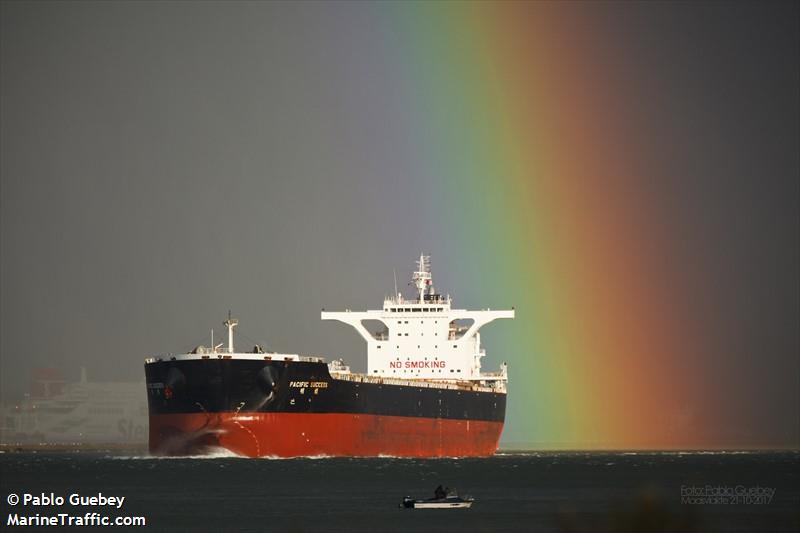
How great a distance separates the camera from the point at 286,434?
62.7 meters

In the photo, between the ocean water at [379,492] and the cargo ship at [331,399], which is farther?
the cargo ship at [331,399]

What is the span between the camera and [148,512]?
40.6 m

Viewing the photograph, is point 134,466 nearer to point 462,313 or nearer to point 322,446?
point 322,446

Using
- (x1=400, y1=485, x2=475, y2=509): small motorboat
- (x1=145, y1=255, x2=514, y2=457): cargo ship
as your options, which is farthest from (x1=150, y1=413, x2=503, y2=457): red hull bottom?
(x1=400, y1=485, x2=475, y2=509): small motorboat

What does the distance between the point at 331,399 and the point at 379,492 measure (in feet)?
55.5

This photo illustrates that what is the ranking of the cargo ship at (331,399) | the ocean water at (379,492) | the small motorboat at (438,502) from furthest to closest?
1. the cargo ship at (331,399)
2. the small motorboat at (438,502)
3. the ocean water at (379,492)

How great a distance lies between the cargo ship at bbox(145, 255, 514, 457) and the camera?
61.4 m

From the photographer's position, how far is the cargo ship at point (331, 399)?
6138cm

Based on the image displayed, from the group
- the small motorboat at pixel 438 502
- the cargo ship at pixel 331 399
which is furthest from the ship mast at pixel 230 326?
the small motorboat at pixel 438 502

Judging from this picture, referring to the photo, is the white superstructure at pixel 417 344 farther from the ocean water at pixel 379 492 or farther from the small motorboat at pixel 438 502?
the small motorboat at pixel 438 502

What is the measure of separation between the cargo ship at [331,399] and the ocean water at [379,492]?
1.32 meters

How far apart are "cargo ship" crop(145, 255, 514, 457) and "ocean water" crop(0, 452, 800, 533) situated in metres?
1.32

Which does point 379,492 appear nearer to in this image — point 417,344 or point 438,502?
point 438,502

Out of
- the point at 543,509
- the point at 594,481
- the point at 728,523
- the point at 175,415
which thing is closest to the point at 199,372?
the point at 175,415
